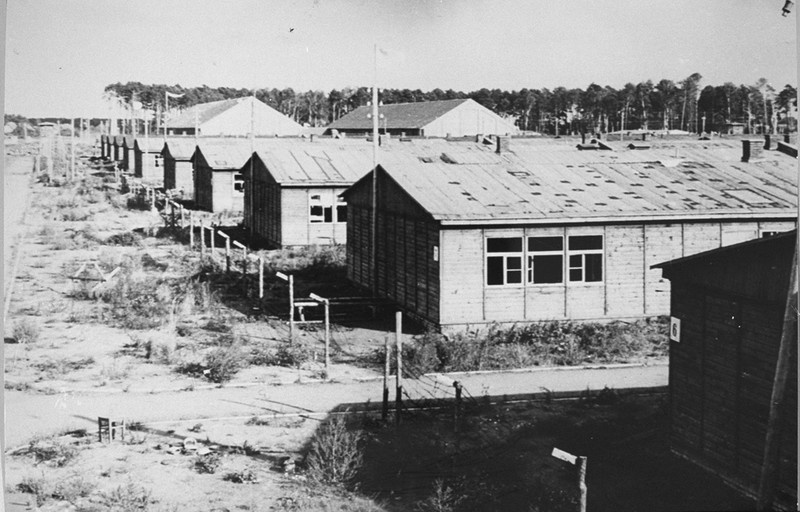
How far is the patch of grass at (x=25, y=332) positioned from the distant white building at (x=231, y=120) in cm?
2558

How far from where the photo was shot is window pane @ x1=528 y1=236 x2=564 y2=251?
717 inches

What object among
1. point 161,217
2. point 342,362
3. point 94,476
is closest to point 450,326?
point 342,362

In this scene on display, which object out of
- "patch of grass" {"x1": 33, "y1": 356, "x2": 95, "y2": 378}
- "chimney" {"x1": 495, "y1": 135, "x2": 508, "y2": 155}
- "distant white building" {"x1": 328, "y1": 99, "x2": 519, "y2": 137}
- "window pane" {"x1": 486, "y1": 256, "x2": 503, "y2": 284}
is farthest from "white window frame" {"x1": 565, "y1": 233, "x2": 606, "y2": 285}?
"distant white building" {"x1": 328, "y1": 99, "x2": 519, "y2": 137}

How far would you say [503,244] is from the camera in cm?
1817

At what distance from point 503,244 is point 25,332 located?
1046 centimetres

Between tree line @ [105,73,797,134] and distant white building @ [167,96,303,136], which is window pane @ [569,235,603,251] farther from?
distant white building @ [167,96,303,136]

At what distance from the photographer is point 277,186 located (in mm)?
31656

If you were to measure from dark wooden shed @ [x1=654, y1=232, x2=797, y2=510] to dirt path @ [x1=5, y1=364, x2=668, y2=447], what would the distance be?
141 inches

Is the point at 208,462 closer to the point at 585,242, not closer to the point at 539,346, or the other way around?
the point at 539,346

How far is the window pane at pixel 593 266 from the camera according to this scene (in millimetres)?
18688

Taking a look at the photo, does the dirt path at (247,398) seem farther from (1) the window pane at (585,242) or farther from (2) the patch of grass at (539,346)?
(1) the window pane at (585,242)

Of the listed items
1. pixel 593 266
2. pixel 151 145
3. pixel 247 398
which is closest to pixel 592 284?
pixel 593 266

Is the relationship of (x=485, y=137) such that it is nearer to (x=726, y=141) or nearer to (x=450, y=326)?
(x=726, y=141)

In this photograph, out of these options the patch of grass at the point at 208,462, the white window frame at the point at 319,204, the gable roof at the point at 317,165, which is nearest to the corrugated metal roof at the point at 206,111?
the gable roof at the point at 317,165
